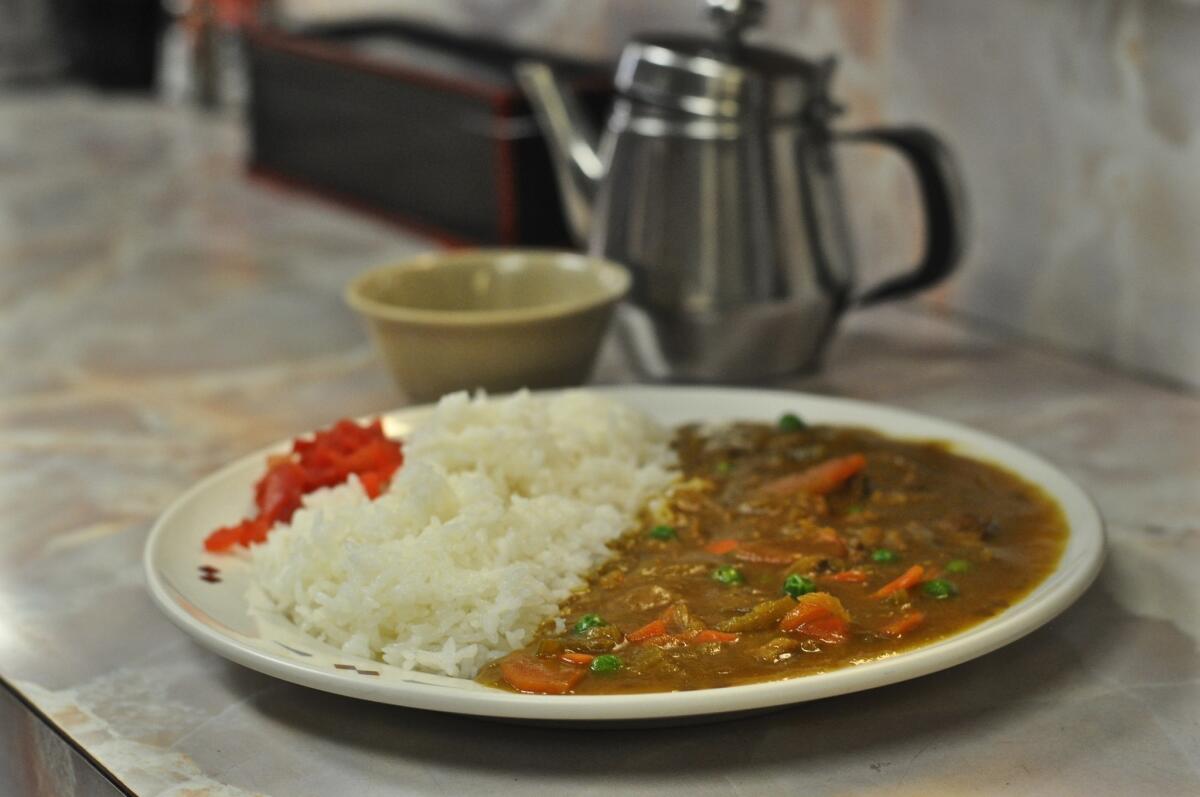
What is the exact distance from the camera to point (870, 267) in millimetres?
2090

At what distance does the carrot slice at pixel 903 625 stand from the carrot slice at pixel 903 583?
0.12 feet

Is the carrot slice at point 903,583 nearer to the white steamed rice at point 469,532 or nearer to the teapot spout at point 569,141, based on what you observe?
the white steamed rice at point 469,532

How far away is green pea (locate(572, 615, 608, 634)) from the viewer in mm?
1021

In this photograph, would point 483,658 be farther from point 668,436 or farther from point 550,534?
point 668,436

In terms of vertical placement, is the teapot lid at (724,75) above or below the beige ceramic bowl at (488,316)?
above

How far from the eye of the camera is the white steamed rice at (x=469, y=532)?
1.03 m

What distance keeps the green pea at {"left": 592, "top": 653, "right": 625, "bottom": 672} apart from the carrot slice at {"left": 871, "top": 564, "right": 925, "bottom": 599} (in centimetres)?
21

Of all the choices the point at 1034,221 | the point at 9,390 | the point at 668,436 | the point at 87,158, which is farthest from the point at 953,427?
the point at 87,158

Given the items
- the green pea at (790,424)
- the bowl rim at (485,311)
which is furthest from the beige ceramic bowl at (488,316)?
the green pea at (790,424)

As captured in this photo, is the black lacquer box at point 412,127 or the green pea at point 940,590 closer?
the green pea at point 940,590

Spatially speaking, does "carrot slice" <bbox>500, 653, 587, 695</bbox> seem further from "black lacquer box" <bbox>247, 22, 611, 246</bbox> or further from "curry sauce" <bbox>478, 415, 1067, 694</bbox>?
"black lacquer box" <bbox>247, 22, 611, 246</bbox>

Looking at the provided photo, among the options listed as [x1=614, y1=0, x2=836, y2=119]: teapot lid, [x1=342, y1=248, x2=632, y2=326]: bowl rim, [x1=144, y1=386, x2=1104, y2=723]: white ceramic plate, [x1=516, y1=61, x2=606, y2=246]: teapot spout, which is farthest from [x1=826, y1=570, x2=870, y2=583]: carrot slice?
[x1=516, y1=61, x2=606, y2=246]: teapot spout

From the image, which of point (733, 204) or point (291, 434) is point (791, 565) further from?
point (291, 434)

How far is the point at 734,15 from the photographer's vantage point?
1574 mm
